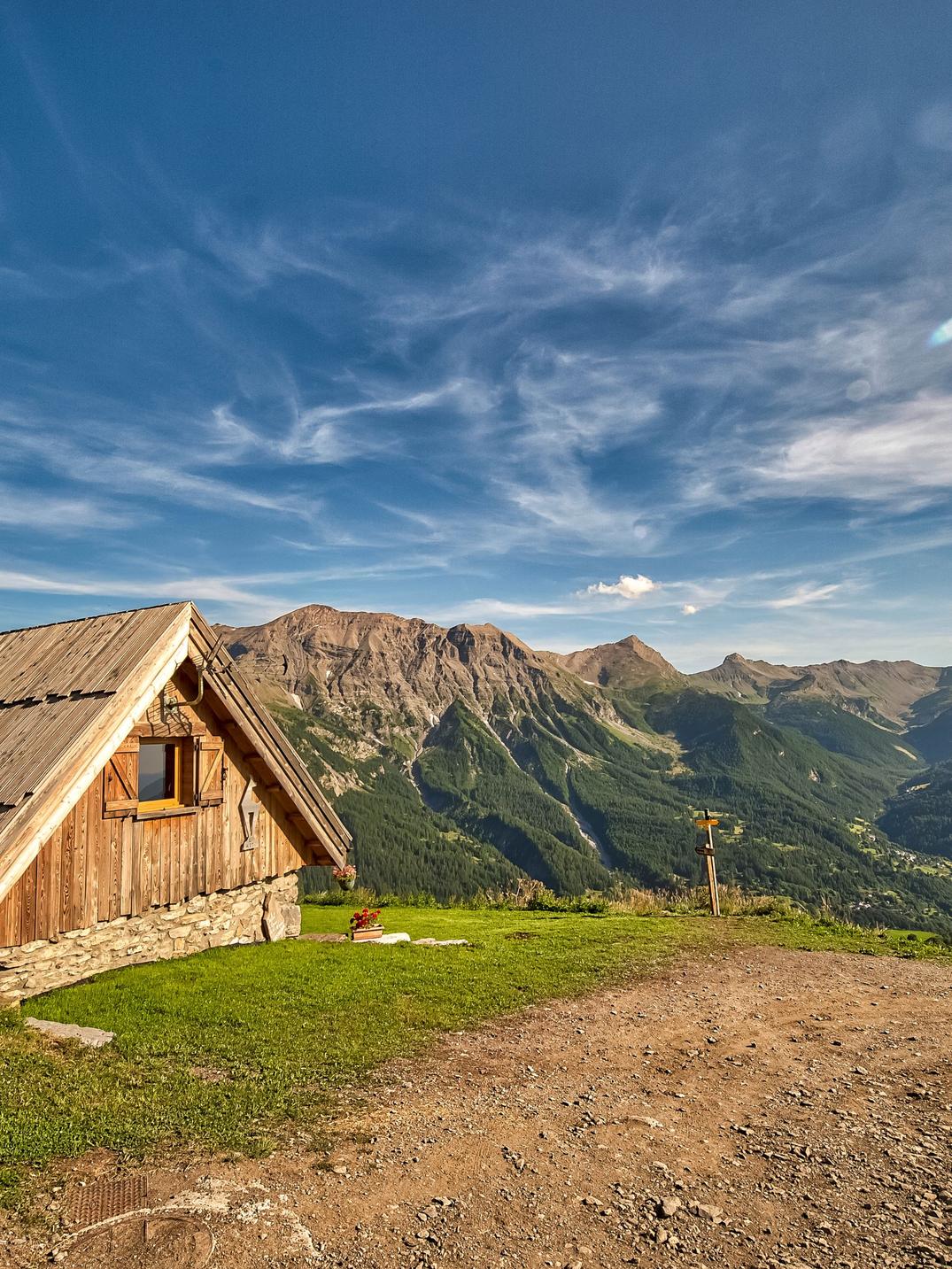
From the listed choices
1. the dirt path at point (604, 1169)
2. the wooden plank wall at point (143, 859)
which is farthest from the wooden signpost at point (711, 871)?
the wooden plank wall at point (143, 859)

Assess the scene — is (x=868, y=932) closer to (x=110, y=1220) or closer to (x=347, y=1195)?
(x=347, y=1195)

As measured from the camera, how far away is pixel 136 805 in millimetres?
13766

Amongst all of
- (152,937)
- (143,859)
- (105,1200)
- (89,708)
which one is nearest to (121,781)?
(143,859)

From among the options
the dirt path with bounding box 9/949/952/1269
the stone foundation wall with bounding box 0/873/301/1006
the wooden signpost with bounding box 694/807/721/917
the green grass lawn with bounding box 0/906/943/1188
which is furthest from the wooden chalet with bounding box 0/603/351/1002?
the wooden signpost with bounding box 694/807/721/917

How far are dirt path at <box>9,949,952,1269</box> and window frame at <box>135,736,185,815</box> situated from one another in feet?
26.9

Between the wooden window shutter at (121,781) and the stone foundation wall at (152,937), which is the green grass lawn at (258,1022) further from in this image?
the wooden window shutter at (121,781)

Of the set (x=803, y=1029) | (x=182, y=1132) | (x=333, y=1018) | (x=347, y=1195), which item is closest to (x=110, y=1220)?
(x=182, y=1132)

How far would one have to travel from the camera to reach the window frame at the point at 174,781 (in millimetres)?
14516

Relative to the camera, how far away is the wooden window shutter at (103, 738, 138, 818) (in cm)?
1327

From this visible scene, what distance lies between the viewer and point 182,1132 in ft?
23.9

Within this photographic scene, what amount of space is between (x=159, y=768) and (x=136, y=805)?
445 cm

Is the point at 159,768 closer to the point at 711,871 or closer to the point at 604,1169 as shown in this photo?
the point at 604,1169

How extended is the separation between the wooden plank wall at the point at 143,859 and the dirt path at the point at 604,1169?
23.1ft

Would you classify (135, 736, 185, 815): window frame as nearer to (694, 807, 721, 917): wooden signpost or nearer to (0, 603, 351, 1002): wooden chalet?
(0, 603, 351, 1002): wooden chalet
